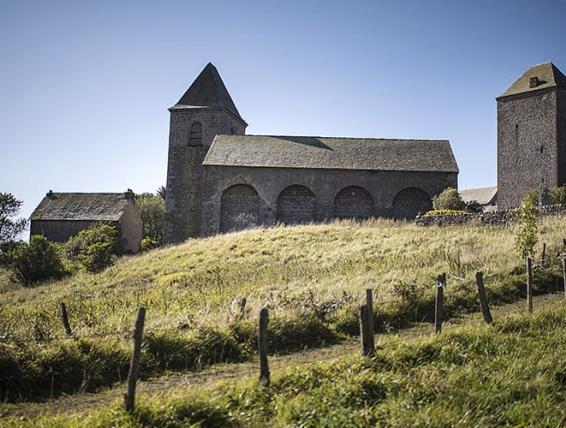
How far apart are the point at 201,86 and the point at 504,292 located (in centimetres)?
3142

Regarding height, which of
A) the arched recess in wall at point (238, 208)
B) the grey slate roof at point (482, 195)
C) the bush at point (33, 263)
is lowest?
the bush at point (33, 263)

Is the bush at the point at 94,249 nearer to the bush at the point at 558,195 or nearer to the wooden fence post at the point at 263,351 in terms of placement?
the wooden fence post at the point at 263,351

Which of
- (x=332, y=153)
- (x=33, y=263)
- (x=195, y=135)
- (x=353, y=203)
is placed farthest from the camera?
(x=195, y=135)

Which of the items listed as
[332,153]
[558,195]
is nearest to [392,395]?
[332,153]

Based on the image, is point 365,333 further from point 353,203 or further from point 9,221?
point 9,221

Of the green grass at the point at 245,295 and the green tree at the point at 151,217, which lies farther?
the green tree at the point at 151,217

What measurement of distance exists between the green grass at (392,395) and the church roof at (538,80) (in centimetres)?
3129

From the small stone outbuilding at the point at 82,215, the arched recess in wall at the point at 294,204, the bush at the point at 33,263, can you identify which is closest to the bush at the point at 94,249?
the bush at the point at 33,263

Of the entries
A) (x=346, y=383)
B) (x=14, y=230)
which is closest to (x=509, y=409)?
(x=346, y=383)

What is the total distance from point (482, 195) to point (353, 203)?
36259 mm

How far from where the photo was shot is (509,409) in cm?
520

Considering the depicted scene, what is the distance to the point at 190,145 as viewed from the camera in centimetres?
3606

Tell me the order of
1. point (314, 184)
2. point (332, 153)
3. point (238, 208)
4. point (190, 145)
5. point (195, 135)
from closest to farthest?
1. point (314, 184)
2. point (238, 208)
3. point (332, 153)
4. point (190, 145)
5. point (195, 135)

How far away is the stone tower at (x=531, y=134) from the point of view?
3188 centimetres
